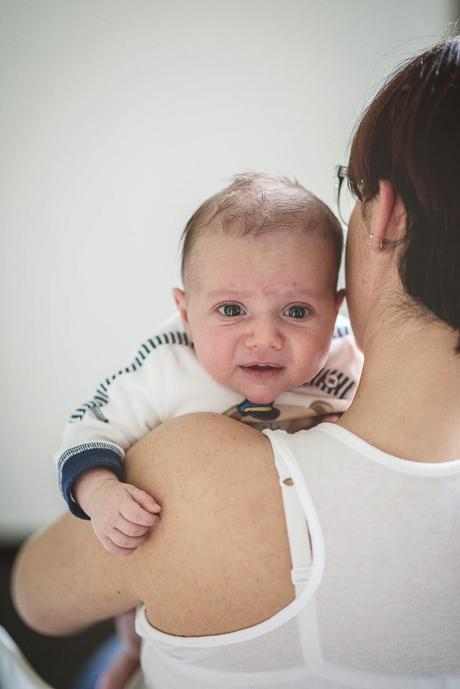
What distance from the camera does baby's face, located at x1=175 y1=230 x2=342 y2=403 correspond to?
99 cm

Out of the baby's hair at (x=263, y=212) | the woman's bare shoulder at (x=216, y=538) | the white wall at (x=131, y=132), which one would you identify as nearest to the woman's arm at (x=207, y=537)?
the woman's bare shoulder at (x=216, y=538)

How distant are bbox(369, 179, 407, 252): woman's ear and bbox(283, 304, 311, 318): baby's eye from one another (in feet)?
0.77

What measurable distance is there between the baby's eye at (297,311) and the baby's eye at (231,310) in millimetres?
78

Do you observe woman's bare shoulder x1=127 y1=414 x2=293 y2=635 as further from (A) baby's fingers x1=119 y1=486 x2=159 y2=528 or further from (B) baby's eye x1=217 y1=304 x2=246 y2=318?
(B) baby's eye x1=217 y1=304 x2=246 y2=318

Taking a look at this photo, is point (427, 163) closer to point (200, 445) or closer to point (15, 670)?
point (200, 445)

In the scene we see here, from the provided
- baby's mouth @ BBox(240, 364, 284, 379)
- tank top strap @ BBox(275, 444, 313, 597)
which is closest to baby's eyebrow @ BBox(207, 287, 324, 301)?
baby's mouth @ BBox(240, 364, 284, 379)

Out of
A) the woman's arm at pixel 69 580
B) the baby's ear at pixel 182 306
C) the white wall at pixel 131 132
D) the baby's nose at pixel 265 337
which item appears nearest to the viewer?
the woman's arm at pixel 69 580

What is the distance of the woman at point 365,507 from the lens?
0.70 meters

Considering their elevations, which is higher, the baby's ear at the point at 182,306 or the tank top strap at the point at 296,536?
the baby's ear at the point at 182,306

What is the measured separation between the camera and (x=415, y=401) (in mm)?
740

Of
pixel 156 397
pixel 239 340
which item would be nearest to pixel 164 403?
pixel 156 397

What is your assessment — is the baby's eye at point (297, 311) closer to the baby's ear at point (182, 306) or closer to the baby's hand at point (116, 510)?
the baby's ear at point (182, 306)

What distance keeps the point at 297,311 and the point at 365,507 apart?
0.42 metres

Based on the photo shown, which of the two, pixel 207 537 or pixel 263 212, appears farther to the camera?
pixel 263 212
